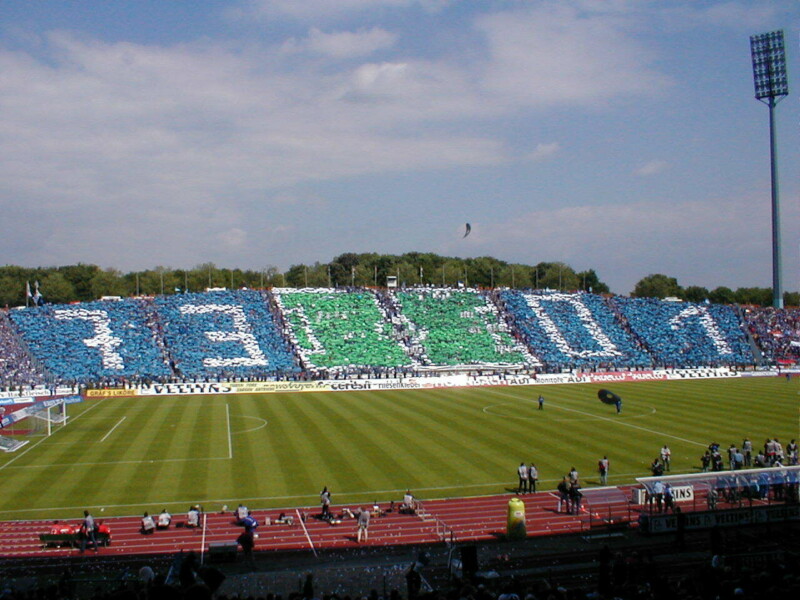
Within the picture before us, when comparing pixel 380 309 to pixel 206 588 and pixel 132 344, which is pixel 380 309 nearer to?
pixel 132 344

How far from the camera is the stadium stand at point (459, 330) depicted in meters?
77.4

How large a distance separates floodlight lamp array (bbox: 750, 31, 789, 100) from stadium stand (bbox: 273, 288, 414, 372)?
2048 inches

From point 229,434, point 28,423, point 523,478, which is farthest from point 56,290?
point 523,478

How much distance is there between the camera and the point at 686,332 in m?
86.0

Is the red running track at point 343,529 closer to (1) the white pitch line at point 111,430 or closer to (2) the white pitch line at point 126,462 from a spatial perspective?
(2) the white pitch line at point 126,462

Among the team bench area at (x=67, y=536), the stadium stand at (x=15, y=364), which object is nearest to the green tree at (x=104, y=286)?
the stadium stand at (x=15, y=364)

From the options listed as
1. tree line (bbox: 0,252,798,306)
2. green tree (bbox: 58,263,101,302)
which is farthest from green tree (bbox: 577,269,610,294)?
green tree (bbox: 58,263,101,302)

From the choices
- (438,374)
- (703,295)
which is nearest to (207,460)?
(438,374)

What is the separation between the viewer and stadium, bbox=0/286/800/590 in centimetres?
2303

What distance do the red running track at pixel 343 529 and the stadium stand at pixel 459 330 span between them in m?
50.0

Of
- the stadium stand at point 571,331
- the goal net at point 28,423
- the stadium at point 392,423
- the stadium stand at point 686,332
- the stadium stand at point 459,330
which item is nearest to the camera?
the stadium at point 392,423

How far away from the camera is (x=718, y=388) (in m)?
61.4

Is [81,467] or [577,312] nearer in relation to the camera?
[81,467]

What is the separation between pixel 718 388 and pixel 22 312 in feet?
227
